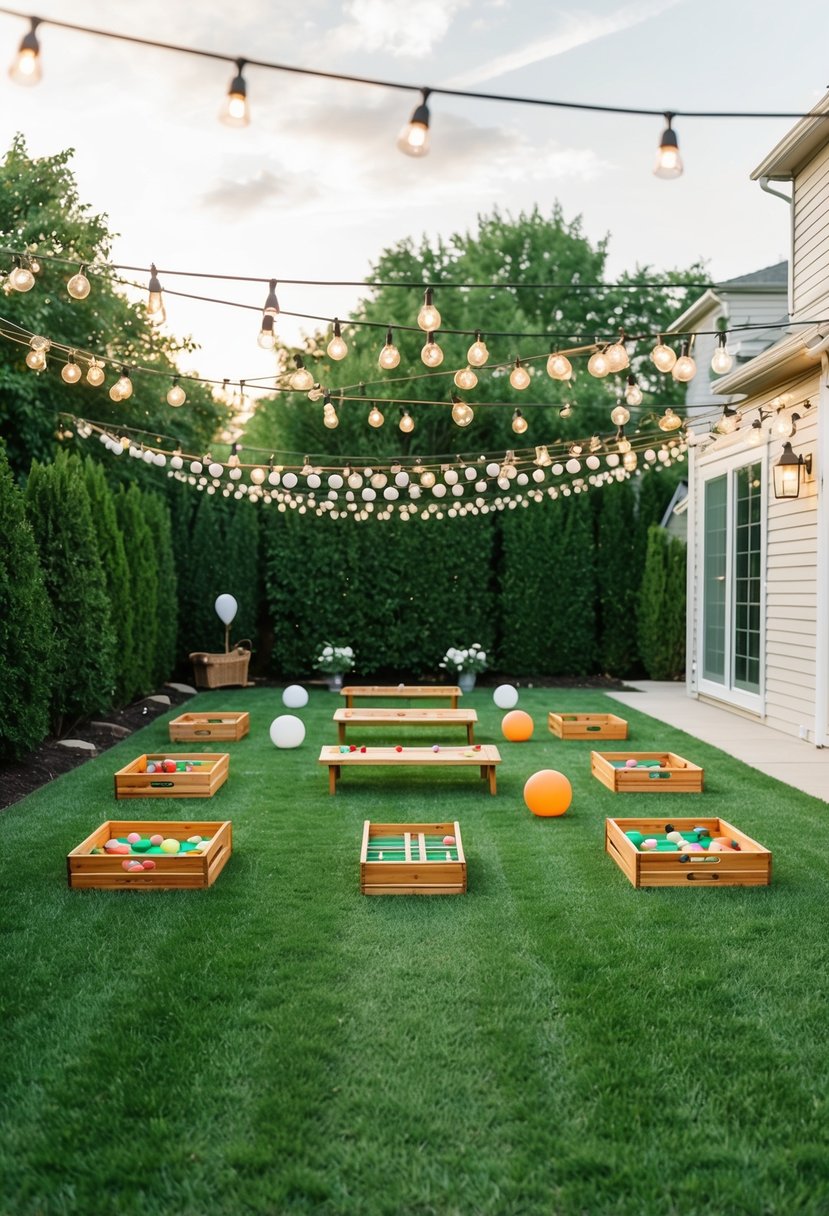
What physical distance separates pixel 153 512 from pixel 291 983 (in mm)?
9447

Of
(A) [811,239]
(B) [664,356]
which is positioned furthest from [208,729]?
(A) [811,239]

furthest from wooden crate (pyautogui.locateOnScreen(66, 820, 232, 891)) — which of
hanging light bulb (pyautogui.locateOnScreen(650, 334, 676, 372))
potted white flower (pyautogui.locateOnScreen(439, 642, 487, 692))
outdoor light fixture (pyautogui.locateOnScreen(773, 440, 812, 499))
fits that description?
potted white flower (pyautogui.locateOnScreen(439, 642, 487, 692))

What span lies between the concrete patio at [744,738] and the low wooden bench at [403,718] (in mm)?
2381

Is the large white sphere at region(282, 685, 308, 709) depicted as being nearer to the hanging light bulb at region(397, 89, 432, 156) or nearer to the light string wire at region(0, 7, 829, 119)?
the light string wire at region(0, 7, 829, 119)

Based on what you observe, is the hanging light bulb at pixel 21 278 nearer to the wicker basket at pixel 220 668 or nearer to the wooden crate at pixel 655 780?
the wooden crate at pixel 655 780

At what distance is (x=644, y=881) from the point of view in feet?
15.3

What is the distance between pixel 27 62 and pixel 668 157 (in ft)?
7.40

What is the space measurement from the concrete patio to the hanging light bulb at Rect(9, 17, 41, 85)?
621 centimetres

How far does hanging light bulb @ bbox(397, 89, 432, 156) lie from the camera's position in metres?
3.29

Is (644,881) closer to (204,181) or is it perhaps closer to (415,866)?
(415,866)

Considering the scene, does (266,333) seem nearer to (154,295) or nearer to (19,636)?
(154,295)

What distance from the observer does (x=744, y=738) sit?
9.12m

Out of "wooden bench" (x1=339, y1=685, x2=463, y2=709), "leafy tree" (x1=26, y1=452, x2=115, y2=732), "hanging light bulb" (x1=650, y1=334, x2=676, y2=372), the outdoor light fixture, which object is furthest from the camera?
"wooden bench" (x1=339, y1=685, x2=463, y2=709)

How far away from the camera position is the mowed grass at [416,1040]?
233 cm
